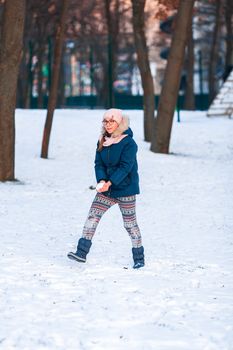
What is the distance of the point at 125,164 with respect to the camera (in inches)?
363

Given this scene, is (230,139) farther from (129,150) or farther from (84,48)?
(84,48)

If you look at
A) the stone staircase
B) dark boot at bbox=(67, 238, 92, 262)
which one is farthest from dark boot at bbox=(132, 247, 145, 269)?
the stone staircase

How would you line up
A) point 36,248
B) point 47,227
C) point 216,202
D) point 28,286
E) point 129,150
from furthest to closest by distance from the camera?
1. point 216,202
2. point 47,227
3. point 36,248
4. point 129,150
5. point 28,286

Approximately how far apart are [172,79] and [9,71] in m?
6.12

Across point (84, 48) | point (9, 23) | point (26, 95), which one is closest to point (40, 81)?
point (26, 95)

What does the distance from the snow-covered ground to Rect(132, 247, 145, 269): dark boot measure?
12 centimetres

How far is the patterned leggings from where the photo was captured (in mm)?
9445

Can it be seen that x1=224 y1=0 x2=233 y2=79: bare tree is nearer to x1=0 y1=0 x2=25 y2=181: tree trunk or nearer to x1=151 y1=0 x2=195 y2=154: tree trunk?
x1=151 y1=0 x2=195 y2=154: tree trunk

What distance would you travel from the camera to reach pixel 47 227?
12602mm

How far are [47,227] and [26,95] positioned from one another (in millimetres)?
27704

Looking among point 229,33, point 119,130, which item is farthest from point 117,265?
point 229,33

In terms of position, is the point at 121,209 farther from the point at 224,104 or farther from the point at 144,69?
the point at 224,104

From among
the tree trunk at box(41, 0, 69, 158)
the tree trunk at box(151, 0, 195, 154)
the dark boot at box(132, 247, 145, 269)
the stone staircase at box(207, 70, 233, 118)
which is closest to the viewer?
the dark boot at box(132, 247, 145, 269)

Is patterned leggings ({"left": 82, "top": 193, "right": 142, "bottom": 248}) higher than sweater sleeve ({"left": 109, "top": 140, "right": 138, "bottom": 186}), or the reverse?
sweater sleeve ({"left": 109, "top": 140, "right": 138, "bottom": 186})
